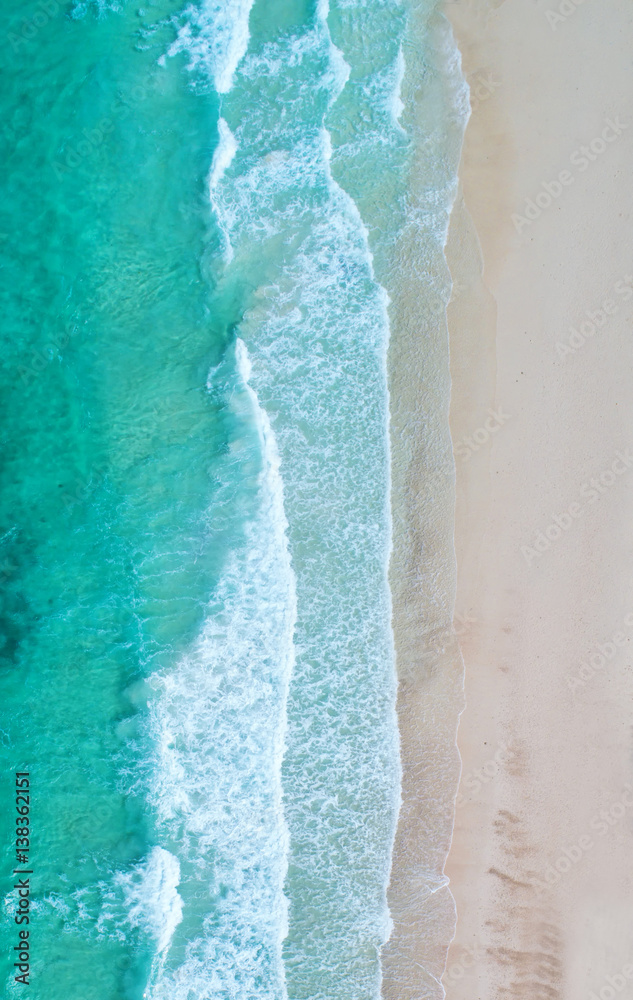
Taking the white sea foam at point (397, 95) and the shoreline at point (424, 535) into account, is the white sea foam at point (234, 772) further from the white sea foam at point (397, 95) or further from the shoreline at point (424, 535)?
the white sea foam at point (397, 95)

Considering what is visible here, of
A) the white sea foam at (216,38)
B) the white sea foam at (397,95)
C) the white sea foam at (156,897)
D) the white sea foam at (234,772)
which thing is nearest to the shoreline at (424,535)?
the white sea foam at (397,95)

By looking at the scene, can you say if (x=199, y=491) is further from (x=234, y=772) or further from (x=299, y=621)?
(x=234, y=772)

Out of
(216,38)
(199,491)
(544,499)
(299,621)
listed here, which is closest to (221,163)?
(216,38)

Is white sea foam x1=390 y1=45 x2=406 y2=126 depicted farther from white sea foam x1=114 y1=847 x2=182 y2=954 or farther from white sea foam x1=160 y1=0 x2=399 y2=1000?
white sea foam x1=114 y1=847 x2=182 y2=954

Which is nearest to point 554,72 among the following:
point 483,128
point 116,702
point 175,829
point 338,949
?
point 483,128

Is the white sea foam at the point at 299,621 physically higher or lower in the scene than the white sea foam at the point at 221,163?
lower

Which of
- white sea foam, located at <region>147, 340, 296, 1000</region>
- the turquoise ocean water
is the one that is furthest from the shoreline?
white sea foam, located at <region>147, 340, 296, 1000</region>

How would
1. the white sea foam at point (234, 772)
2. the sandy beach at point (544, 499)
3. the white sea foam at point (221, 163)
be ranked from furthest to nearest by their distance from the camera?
the sandy beach at point (544, 499), the white sea foam at point (221, 163), the white sea foam at point (234, 772)
